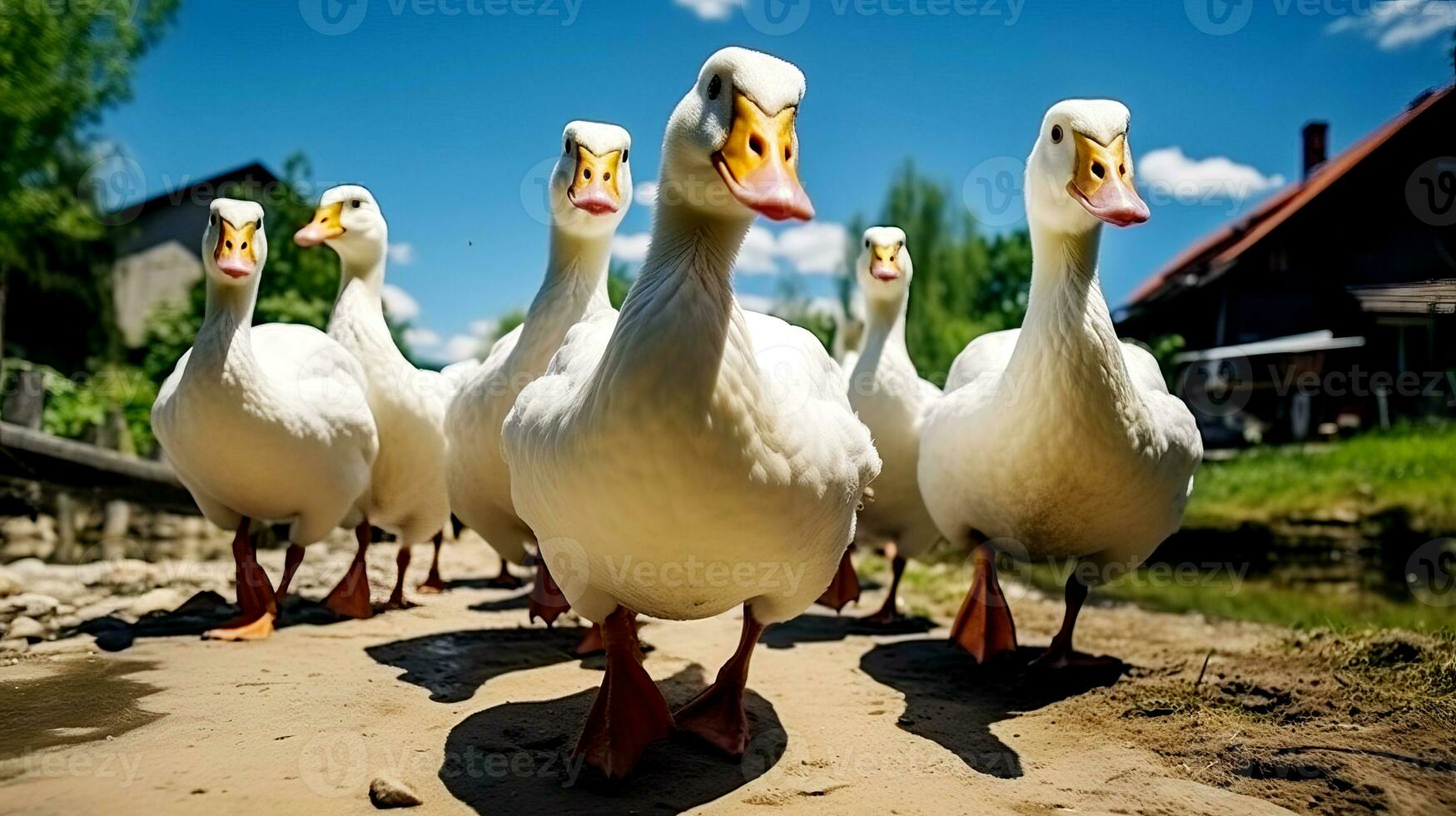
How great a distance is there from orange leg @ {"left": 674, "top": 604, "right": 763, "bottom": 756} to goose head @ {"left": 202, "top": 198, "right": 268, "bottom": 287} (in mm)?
3681

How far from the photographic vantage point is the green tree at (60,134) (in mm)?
16141

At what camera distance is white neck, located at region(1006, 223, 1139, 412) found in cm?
407

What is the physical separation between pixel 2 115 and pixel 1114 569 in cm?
1968

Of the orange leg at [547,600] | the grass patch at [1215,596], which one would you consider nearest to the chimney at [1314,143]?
the grass patch at [1215,596]

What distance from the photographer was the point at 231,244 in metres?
5.16

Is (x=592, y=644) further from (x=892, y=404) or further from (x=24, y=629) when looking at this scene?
(x=24, y=629)

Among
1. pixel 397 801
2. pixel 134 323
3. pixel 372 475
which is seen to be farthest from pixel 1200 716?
pixel 134 323

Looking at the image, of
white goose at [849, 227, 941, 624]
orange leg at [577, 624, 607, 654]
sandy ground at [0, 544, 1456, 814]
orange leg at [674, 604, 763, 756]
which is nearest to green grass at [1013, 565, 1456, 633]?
white goose at [849, 227, 941, 624]

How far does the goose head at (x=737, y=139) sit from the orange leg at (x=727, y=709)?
1577mm

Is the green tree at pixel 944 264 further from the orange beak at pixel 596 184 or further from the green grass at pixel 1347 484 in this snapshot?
the orange beak at pixel 596 184

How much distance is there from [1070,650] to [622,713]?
105 inches

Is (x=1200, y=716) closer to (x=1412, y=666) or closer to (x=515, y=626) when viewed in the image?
(x=1412, y=666)

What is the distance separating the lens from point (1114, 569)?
4.66 metres

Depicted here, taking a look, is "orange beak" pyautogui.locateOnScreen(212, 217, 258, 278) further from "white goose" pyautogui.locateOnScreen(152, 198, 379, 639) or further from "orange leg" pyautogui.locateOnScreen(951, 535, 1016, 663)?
"orange leg" pyautogui.locateOnScreen(951, 535, 1016, 663)
